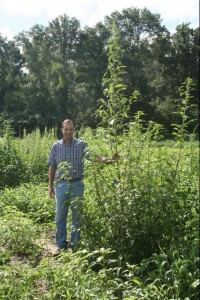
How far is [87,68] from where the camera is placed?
42.2 metres

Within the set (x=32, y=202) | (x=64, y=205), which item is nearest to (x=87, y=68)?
(x=32, y=202)

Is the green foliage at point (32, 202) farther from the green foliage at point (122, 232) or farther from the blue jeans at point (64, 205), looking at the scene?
the green foliage at point (122, 232)

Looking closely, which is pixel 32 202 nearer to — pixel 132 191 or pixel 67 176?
pixel 67 176

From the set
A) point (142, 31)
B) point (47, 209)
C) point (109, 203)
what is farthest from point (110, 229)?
point (142, 31)

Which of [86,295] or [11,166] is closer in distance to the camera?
[86,295]

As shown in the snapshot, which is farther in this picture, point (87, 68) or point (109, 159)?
point (87, 68)

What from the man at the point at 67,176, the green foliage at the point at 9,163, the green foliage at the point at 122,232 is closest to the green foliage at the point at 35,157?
the green foliage at the point at 9,163

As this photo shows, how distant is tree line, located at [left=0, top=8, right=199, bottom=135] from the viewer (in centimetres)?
3562

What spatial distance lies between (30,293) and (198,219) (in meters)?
1.86

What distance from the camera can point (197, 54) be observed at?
35312mm

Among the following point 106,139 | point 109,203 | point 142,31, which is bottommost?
point 109,203

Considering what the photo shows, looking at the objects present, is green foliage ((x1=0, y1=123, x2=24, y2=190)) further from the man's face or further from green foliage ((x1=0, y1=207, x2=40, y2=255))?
the man's face

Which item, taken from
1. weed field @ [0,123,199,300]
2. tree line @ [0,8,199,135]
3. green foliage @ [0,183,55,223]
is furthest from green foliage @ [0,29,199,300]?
tree line @ [0,8,199,135]

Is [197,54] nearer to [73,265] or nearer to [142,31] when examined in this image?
[142,31]
